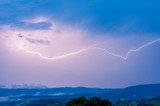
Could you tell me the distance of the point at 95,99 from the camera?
389ft

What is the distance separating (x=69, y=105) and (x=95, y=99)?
8316 millimetres

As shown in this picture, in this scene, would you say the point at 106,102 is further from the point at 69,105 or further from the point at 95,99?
the point at 69,105

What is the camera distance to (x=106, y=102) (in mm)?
118000

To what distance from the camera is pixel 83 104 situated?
4461 inches

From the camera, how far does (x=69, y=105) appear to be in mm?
115250

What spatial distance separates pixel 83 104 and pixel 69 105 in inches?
175

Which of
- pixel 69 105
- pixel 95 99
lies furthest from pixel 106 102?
pixel 69 105

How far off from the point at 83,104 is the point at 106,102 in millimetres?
8201

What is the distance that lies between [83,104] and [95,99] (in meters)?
6.39

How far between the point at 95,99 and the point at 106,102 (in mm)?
3326
